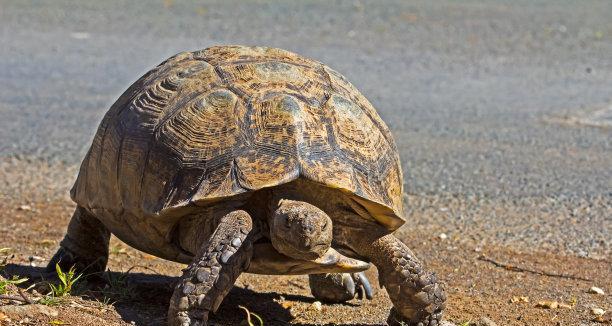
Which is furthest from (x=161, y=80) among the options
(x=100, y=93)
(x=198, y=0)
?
(x=198, y=0)

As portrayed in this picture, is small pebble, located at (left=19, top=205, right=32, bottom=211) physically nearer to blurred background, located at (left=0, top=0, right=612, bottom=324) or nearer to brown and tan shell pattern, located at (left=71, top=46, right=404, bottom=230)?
blurred background, located at (left=0, top=0, right=612, bottom=324)

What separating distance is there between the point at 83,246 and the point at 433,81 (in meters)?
9.26

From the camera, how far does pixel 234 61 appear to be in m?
5.14

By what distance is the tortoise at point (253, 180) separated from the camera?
14.4 feet

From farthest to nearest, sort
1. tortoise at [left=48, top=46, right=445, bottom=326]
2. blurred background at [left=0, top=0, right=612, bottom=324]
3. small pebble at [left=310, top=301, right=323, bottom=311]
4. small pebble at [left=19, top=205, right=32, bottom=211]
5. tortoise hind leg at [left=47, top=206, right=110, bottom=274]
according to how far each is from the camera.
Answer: blurred background at [left=0, top=0, right=612, bottom=324] < small pebble at [left=19, top=205, right=32, bottom=211] < tortoise hind leg at [left=47, top=206, right=110, bottom=274] < small pebble at [left=310, top=301, right=323, bottom=311] < tortoise at [left=48, top=46, right=445, bottom=326]

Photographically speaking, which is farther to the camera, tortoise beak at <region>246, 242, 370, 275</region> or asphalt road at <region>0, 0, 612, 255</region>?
asphalt road at <region>0, 0, 612, 255</region>

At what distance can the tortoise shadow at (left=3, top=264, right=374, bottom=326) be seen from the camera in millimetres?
4883

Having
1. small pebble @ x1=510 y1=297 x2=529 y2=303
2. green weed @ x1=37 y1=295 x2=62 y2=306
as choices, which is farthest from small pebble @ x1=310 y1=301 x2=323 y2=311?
green weed @ x1=37 y1=295 x2=62 y2=306

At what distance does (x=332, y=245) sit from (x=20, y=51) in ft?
39.9

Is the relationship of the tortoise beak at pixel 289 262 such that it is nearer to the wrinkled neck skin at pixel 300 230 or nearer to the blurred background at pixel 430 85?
the wrinkled neck skin at pixel 300 230

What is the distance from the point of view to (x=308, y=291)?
5.91 metres

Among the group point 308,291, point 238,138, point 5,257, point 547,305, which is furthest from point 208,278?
point 547,305

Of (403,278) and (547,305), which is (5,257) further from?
(547,305)

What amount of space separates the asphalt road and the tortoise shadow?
88.4 inches
